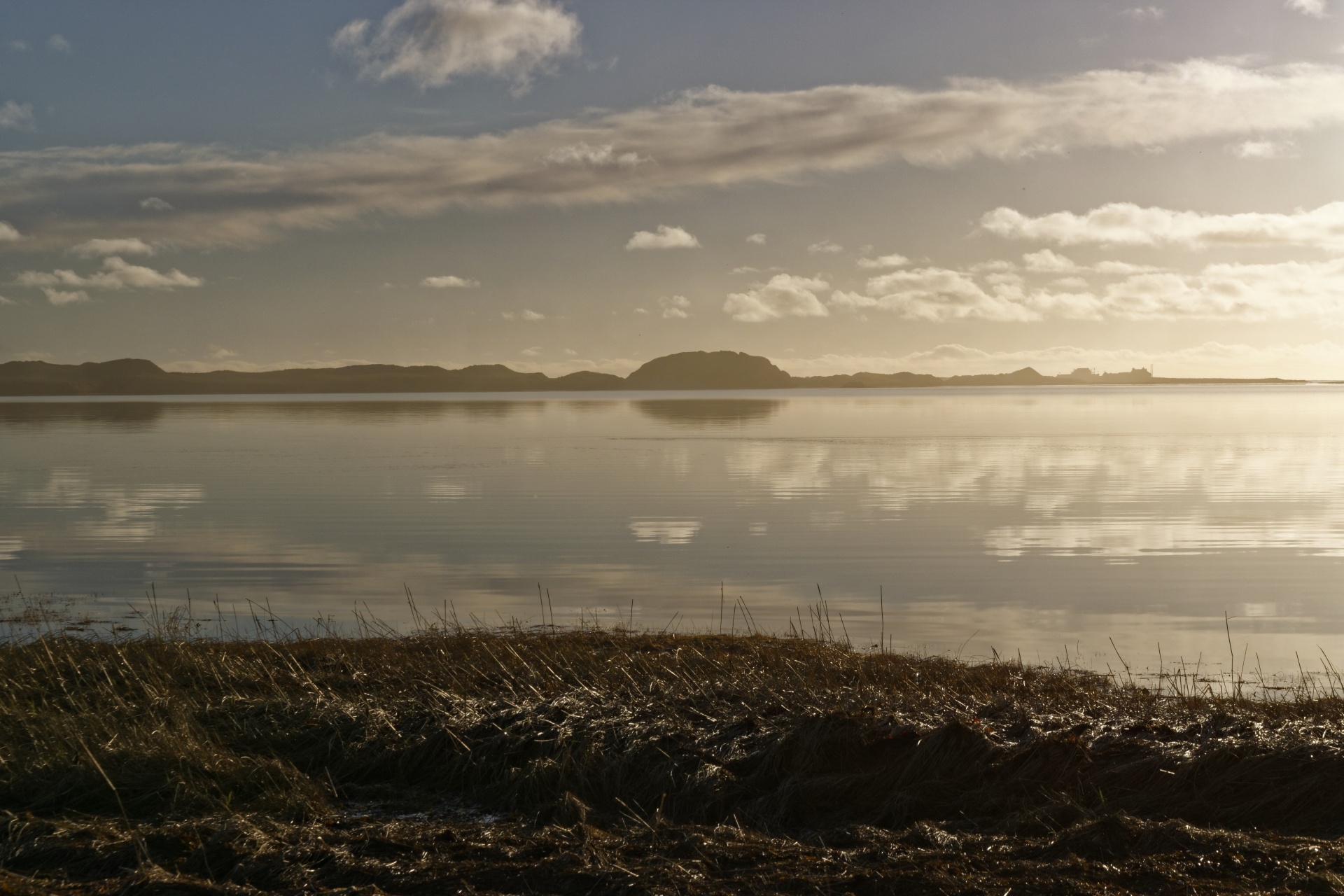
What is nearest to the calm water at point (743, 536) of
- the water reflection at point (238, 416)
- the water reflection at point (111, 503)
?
the water reflection at point (111, 503)

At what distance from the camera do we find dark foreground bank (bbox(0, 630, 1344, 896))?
605 centimetres

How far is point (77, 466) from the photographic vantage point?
150ft

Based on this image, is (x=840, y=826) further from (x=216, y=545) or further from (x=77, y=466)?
(x=77, y=466)

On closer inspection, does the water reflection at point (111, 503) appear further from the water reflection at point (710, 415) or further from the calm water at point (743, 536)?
the water reflection at point (710, 415)

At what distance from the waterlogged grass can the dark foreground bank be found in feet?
0.07

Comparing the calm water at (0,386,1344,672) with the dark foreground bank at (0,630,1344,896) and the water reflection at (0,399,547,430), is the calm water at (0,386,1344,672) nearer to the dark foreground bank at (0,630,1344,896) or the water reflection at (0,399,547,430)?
the dark foreground bank at (0,630,1344,896)

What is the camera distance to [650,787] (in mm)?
7668

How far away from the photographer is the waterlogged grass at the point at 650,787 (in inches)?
239

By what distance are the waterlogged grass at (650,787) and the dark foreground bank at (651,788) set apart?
0.02 metres

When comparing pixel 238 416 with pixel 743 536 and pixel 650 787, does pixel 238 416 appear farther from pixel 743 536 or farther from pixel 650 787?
pixel 650 787

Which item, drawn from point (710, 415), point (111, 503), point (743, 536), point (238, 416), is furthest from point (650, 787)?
point (238, 416)

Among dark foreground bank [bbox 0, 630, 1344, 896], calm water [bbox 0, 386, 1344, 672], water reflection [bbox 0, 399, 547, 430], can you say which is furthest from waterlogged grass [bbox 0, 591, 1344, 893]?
water reflection [bbox 0, 399, 547, 430]

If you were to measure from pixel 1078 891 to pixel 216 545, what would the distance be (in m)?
23.4

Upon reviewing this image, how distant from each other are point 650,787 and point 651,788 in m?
0.01
